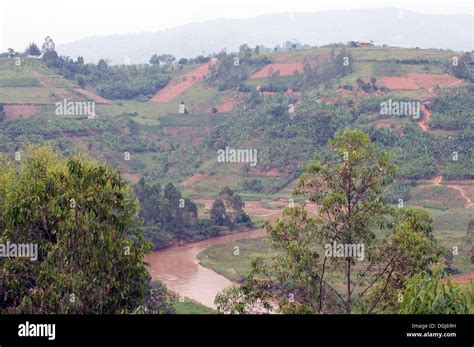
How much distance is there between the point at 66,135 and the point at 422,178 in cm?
2077

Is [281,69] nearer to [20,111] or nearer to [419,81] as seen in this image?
[419,81]

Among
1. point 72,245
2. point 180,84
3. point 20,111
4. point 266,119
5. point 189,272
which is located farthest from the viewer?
point 180,84

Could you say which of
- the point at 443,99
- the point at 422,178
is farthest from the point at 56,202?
the point at 443,99

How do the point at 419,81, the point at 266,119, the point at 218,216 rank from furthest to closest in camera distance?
1. the point at 419,81
2. the point at 266,119
3. the point at 218,216

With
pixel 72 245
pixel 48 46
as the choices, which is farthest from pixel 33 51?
pixel 72 245

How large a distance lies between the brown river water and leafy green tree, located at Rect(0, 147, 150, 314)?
11.0 meters

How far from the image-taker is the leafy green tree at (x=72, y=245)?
1095 centimetres

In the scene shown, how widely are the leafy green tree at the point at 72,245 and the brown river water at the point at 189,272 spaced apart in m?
11.0

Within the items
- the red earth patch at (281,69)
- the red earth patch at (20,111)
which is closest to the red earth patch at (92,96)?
the red earth patch at (20,111)

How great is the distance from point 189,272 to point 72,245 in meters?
17.7

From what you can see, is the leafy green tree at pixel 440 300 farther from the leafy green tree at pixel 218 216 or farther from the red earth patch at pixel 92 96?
the red earth patch at pixel 92 96

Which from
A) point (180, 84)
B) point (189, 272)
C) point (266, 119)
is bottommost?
point (189, 272)

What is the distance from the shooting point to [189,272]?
1137 inches
